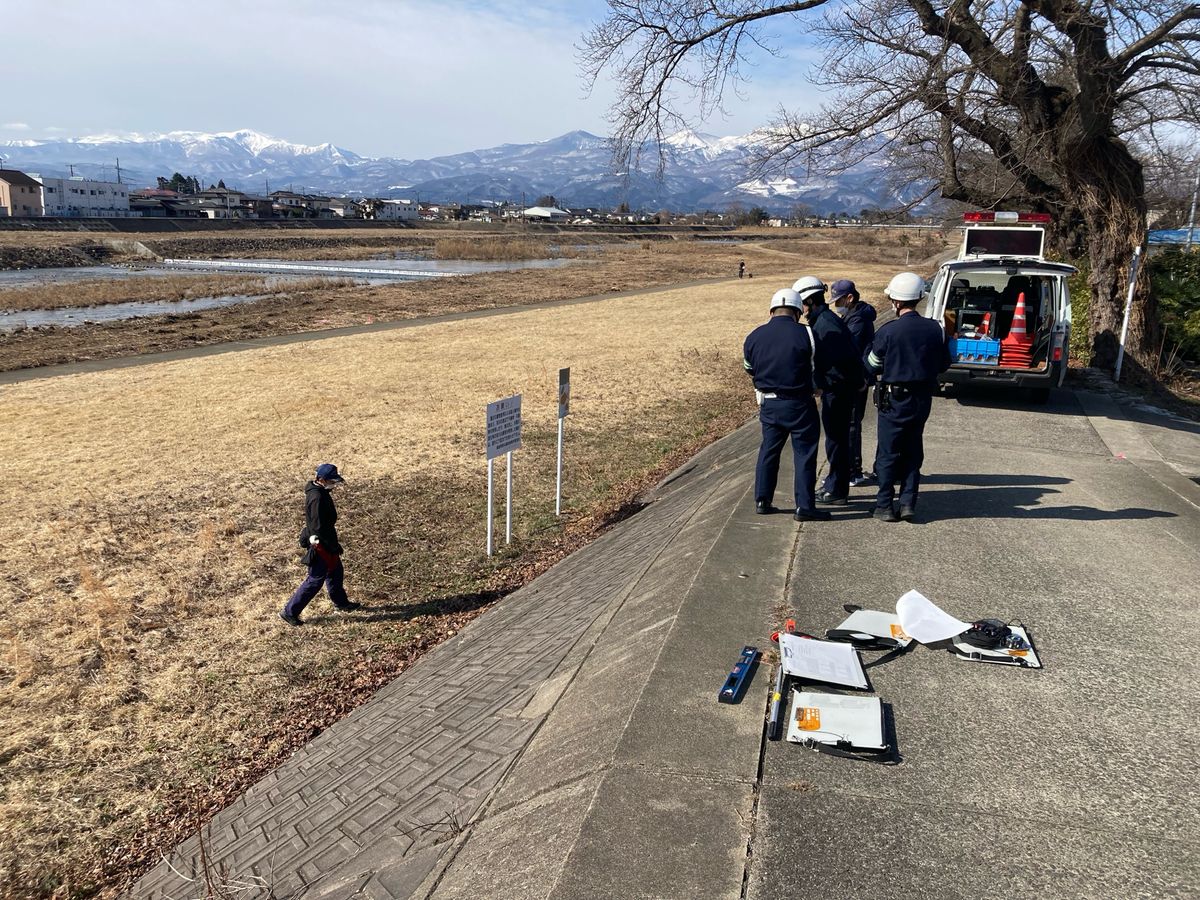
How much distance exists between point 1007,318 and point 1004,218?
240 cm

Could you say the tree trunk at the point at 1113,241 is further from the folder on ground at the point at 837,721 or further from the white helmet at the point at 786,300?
the folder on ground at the point at 837,721

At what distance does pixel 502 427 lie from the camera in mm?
8148

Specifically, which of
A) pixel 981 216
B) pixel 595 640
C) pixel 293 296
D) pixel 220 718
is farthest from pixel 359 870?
pixel 293 296

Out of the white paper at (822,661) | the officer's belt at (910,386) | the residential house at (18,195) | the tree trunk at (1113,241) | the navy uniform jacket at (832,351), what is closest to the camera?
the white paper at (822,661)

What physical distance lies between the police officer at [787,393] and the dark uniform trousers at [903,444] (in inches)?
21.3

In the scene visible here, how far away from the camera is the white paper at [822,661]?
411cm

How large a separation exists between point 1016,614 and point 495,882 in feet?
11.7

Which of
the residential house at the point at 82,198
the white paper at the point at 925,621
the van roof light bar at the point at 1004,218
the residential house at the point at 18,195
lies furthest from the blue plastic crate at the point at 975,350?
the residential house at the point at 82,198

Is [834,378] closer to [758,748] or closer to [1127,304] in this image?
[758,748]

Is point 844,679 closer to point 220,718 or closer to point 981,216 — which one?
point 220,718

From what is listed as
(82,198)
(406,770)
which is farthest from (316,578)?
(82,198)

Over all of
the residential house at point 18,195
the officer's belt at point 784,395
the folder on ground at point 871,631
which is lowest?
the folder on ground at point 871,631

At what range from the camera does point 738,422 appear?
46.5ft

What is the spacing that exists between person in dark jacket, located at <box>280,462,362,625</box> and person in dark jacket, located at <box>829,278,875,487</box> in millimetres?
4527
